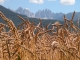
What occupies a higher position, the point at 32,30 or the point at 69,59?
the point at 32,30

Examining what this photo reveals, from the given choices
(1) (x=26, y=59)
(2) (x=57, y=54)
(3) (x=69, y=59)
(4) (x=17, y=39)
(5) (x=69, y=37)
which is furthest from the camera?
(5) (x=69, y=37)

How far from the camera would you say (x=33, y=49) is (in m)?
2.04

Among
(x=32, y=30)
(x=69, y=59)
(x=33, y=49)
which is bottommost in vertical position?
(x=69, y=59)

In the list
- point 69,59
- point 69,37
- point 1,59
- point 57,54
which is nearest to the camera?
point 1,59

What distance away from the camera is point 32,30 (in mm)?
2330

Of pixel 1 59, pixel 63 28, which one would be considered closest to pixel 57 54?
pixel 63 28

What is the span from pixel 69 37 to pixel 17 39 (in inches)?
52.0

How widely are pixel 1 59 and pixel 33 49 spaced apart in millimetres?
340

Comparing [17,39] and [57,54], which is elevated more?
[17,39]

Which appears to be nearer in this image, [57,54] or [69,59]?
[69,59]

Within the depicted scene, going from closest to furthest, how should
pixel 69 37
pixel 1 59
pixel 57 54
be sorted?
pixel 1 59, pixel 57 54, pixel 69 37

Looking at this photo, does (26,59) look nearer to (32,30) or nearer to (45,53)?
(32,30)

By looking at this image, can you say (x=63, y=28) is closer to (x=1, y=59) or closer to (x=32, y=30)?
(x=32, y=30)

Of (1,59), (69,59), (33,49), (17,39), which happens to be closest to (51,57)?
(69,59)
